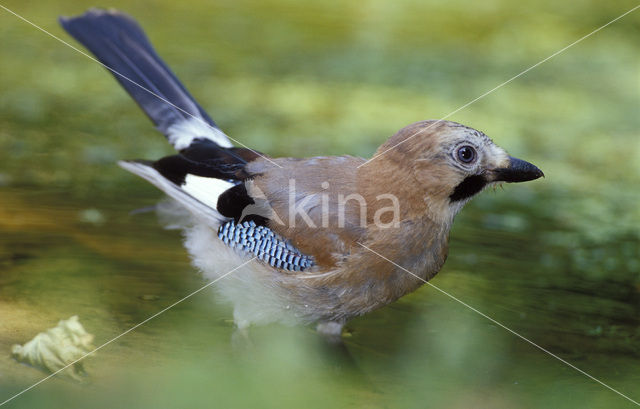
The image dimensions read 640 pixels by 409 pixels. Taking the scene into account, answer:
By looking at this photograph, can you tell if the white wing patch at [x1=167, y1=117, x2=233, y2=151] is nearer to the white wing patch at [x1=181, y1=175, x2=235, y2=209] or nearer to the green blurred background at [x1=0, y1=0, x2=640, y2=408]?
the white wing patch at [x1=181, y1=175, x2=235, y2=209]

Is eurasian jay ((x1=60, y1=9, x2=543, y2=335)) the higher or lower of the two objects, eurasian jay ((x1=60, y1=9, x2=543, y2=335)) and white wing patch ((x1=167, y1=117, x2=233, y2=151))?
the lower

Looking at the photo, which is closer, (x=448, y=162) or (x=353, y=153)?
(x=448, y=162)

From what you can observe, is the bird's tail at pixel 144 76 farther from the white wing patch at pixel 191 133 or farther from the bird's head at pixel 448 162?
the bird's head at pixel 448 162

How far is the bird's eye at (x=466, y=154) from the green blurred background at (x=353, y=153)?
922 mm

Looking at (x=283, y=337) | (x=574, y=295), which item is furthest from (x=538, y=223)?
(x=283, y=337)

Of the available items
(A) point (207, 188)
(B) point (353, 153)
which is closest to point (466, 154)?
(A) point (207, 188)

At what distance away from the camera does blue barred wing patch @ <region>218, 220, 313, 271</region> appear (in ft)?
13.5

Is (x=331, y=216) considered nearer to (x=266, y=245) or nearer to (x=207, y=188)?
(x=266, y=245)

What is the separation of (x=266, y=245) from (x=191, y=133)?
0.95 metres

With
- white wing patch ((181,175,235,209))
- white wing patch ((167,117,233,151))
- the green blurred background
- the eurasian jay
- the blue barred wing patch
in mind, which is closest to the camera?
the green blurred background

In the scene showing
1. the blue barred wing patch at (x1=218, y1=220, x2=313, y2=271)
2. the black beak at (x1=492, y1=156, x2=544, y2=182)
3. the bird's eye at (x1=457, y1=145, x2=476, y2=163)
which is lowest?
the blue barred wing patch at (x1=218, y1=220, x2=313, y2=271)

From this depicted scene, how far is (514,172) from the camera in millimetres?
4020

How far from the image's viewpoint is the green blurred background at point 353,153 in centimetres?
384

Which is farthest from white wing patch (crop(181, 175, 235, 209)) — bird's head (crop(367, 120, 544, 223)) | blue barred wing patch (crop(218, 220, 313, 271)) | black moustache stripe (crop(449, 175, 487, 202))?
black moustache stripe (crop(449, 175, 487, 202))
